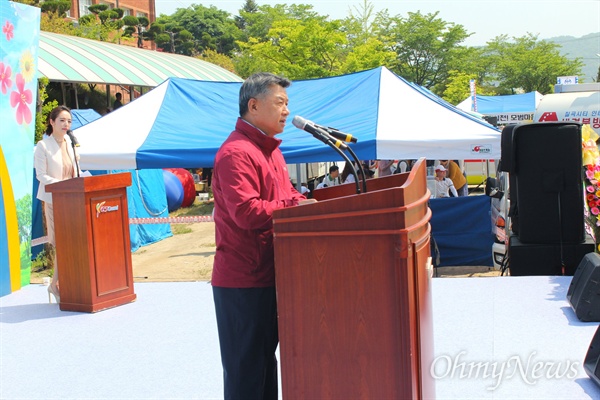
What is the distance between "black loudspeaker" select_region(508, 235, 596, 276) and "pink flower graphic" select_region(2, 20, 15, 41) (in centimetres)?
537

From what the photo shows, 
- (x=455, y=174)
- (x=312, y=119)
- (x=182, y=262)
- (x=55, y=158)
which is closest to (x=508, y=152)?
(x=312, y=119)

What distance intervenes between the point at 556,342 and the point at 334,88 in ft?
19.1

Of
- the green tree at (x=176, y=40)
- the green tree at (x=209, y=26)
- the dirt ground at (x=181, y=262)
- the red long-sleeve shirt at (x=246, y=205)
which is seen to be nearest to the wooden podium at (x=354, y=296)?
the red long-sleeve shirt at (x=246, y=205)

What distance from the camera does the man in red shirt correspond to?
2.91 m

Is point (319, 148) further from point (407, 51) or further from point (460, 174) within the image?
point (407, 51)

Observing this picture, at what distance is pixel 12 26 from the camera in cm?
726

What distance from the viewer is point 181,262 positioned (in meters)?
11.5

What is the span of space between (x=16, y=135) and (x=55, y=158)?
4.15 feet

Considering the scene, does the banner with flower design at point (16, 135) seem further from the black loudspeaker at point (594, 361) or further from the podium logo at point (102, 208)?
the black loudspeaker at point (594, 361)

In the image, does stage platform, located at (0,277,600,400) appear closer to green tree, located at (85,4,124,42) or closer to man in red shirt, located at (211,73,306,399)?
man in red shirt, located at (211,73,306,399)

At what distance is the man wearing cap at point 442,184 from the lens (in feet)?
35.1

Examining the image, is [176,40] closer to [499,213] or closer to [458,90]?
[458,90]

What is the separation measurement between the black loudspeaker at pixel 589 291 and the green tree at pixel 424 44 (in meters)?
45.1

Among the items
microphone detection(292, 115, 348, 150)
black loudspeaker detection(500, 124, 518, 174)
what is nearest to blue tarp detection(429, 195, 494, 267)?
black loudspeaker detection(500, 124, 518, 174)
